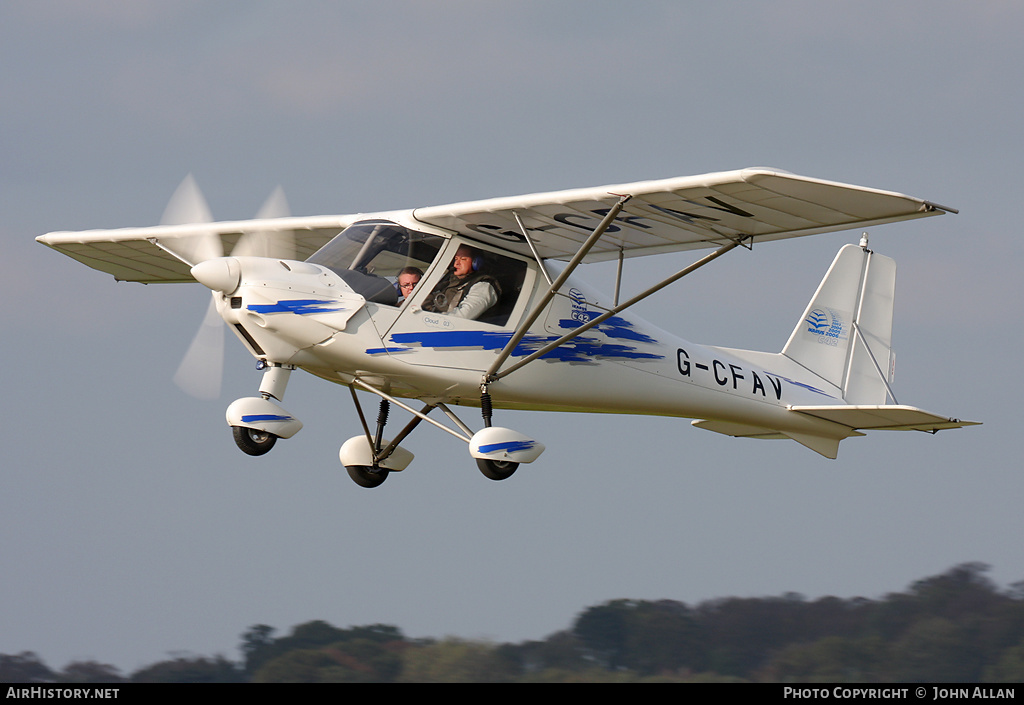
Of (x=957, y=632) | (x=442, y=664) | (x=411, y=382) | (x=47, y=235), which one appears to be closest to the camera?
(x=411, y=382)

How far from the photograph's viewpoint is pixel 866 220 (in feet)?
32.1

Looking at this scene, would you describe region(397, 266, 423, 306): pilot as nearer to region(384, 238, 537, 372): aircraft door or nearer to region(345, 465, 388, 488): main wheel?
region(384, 238, 537, 372): aircraft door

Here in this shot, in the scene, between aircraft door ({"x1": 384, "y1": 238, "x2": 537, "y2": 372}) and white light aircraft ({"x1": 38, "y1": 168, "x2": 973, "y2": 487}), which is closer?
white light aircraft ({"x1": 38, "y1": 168, "x2": 973, "y2": 487})

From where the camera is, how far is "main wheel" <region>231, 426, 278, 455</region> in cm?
1054

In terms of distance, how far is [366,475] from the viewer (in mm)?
12453

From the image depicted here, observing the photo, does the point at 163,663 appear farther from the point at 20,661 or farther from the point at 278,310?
the point at 278,310

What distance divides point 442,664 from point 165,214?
14.2m

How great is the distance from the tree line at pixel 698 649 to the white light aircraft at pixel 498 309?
1271 centimetres

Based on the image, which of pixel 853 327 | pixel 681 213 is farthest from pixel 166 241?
pixel 853 327

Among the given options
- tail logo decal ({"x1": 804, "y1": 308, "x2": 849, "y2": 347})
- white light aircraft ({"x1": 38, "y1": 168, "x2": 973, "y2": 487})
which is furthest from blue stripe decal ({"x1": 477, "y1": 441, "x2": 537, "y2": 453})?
tail logo decal ({"x1": 804, "y1": 308, "x2": 849, "y2": 347})

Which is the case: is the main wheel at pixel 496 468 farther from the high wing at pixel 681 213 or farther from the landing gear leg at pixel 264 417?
the high wing at pixel 681 213

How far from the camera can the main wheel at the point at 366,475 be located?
1241cm


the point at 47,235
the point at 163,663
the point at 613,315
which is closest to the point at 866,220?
the point at 613,315

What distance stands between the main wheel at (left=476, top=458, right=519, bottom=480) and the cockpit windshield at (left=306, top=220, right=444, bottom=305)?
5.22ft
